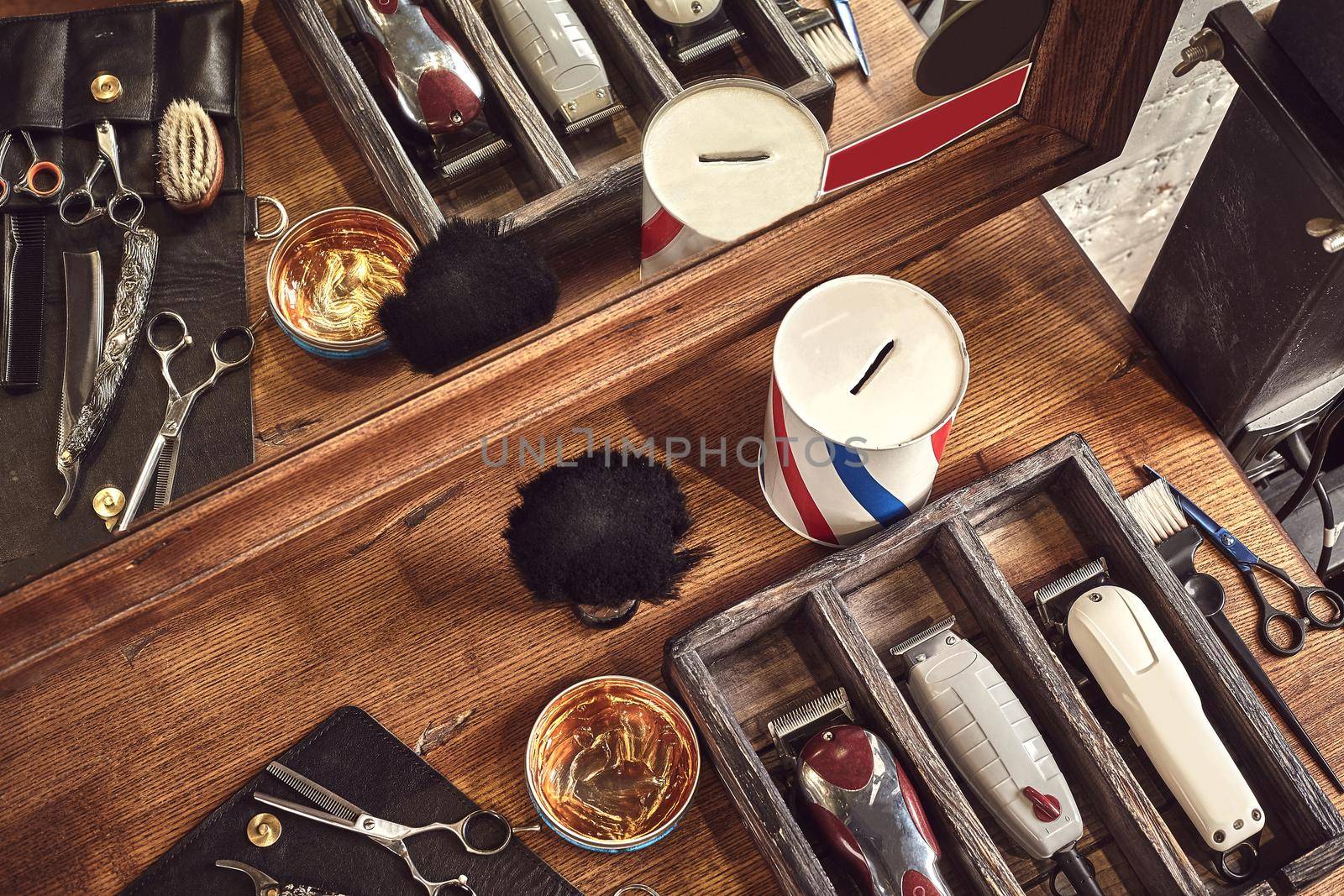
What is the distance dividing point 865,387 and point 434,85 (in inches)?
14.2

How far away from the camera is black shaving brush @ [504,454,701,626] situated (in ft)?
2.22

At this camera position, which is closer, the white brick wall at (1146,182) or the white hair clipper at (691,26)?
the white hair clipper at (691,26)

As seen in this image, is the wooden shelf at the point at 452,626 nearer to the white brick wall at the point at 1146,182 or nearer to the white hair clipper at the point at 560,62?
the white hair clipper at the point at 560,62

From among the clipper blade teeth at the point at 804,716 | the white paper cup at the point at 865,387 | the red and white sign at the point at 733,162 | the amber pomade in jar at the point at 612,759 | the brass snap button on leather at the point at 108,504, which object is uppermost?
the brass snap button on leather at the point at 108,504

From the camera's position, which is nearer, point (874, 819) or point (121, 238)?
point (874, 819)

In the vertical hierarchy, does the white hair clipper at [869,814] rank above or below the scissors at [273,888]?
below

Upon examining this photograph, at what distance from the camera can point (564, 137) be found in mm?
754

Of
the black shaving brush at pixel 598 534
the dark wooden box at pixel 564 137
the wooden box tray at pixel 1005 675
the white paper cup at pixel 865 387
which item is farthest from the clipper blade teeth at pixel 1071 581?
the dark wooden box at pixel 564 137

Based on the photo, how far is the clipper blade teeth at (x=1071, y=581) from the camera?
736mm

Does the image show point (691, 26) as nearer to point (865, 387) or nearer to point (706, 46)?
point (706, 46)

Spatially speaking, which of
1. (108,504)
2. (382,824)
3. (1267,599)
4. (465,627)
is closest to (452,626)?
(465,627)

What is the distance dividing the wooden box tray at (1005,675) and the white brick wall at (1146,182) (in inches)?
25.1

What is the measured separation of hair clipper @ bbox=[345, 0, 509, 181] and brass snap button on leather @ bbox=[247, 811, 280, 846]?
0.44 meters

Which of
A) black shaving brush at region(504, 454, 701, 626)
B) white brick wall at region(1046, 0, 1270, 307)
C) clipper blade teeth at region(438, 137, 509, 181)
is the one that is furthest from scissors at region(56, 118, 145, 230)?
white brick wall at region(1046, 0, 1270, 307)
